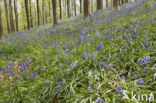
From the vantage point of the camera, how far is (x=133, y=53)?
3.37 meters

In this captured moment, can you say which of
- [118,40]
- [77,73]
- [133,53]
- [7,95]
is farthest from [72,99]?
[118,40]

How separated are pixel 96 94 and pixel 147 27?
355 centimetres

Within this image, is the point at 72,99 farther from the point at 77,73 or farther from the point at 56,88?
the point at 77,73

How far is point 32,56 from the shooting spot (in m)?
4.47


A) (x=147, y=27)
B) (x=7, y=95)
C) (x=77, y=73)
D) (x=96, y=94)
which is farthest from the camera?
(x=147, y=27)

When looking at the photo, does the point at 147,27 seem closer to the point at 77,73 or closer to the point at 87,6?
the point at 77,73

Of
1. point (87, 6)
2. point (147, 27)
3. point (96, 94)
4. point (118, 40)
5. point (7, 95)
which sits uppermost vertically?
point (87, 6)

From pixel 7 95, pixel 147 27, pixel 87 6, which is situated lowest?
pixel 7 95

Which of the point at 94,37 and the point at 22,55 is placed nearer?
the point at 94,37

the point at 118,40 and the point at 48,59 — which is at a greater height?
the point at 118,40

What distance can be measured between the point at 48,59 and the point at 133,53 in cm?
253

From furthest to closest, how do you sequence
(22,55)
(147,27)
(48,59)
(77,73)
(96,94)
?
(22,55)
(147,27)
(48,59)
(77,73)
(96,94)

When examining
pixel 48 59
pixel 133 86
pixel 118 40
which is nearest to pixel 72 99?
pixel 133 86

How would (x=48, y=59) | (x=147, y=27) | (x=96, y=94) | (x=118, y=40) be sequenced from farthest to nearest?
1. (x=147, y=27)
2. (x=118, y=40)
3. (x=48, y=59)
4. (x=96, y=94)
